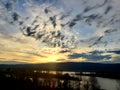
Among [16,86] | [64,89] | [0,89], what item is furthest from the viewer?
[64,89]

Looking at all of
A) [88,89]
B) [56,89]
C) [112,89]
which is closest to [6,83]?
[56,89]

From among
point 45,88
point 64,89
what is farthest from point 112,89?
point 45,88

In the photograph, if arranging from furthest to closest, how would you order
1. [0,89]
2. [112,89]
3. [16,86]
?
1. [112,89]
2. [16,86]
3. [0,89]

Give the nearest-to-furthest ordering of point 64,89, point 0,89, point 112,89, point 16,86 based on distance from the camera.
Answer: point 0,89
point 16,86
point 64,89
point 112,89

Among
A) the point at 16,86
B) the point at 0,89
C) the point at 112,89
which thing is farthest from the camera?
the point at 112,89

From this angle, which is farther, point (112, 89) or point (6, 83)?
point (112, 89)

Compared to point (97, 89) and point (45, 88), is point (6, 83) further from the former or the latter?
point (97, 89)

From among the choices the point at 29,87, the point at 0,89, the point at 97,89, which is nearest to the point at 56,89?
the point at 29,87

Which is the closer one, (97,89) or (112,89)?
(97,89)

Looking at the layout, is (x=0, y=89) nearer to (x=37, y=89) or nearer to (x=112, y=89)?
(x=37, y=89)
